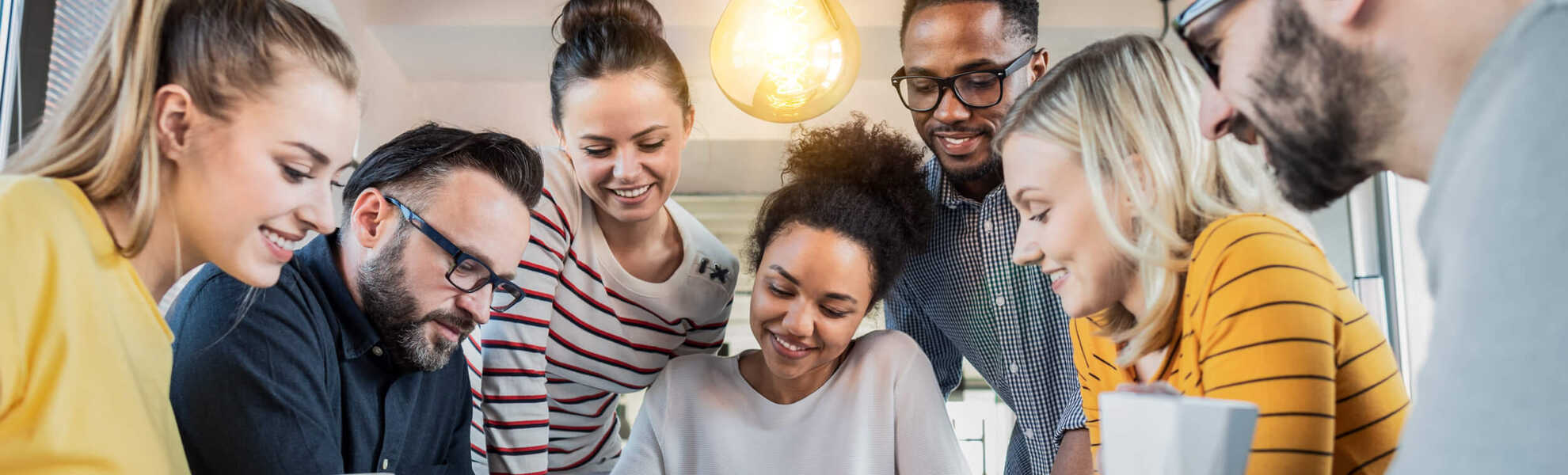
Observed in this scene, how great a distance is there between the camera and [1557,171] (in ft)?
1.41

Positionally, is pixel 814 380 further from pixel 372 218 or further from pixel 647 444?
pixel 372 218

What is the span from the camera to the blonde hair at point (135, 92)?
2.41 ft

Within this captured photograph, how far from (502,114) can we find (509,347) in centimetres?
272

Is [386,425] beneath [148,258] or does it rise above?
beneath

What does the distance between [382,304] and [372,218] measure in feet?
0.41

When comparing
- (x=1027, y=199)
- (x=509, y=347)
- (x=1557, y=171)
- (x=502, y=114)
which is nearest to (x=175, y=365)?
(x=509, y=347)

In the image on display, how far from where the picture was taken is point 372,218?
136 centimetres

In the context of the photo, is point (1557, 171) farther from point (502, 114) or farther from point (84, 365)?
point (502, 114)

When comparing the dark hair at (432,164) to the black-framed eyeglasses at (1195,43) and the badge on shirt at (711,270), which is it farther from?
the black-framed eyeglasses at (1195,43)

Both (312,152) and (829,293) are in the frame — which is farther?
(829,293)

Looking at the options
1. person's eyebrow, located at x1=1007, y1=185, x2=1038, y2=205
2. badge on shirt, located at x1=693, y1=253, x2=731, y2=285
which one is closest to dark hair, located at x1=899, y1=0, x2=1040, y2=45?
badge on shirt, located at x1=693, y1=253, x2=731, y2=285

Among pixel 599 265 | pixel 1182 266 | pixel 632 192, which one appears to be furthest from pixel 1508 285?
pixel 599 265

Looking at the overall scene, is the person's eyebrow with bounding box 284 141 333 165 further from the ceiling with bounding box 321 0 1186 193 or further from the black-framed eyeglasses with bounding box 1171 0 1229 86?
the ceiling with bounding box 321 0 1186 193

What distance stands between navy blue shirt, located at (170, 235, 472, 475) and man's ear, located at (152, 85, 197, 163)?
380 millimetres
